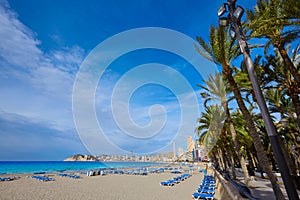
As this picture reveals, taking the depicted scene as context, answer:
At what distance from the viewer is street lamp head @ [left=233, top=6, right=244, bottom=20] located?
4.01 metres

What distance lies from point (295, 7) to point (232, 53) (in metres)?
3.01

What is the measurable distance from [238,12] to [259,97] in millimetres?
2090

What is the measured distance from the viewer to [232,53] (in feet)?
28.6

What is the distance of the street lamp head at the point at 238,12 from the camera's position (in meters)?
4.01

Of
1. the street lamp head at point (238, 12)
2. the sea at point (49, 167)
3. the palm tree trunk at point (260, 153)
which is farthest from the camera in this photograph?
the sea at point (49, 167)

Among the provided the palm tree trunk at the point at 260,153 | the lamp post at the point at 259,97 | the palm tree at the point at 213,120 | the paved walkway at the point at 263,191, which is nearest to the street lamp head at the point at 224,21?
the lamp post at the point at 259,97

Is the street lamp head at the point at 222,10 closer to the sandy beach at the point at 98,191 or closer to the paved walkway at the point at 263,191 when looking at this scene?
the paved walkway at the point at 263,191

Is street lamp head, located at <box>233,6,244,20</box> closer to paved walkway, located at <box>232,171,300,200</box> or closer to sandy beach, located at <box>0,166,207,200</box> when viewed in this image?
paved walkway, located at <box>232,171,300,200</box>

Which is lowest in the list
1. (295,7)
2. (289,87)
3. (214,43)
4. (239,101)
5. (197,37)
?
(239,101)

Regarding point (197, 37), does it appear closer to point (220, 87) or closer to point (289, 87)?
point (220, 87)

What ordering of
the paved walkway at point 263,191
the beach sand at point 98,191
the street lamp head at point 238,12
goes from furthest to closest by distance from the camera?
the beach sand at point 98,191 → the paved walkway at point 263,191 → the street lamp head at point 238,12

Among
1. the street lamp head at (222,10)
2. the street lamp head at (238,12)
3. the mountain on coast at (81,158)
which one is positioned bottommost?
the street lamp head at (238,12)

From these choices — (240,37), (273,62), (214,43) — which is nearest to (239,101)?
(214,43)

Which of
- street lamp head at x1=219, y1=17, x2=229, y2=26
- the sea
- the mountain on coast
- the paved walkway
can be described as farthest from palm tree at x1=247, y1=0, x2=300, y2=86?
the mountain on coast
